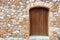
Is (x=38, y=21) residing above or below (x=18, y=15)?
below

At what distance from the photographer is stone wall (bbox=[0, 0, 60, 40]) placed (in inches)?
206

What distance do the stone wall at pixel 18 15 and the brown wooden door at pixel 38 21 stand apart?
0.26m

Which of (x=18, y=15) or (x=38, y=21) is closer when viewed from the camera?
(x=18, y=15)

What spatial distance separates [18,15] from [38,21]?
2.68ft

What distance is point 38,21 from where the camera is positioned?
5.47 m

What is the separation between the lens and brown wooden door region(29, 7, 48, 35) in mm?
5449

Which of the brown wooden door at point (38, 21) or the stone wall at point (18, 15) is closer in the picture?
the stone wall at point (18, 15)

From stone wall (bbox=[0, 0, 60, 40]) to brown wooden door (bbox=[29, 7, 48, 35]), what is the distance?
0.26 meters

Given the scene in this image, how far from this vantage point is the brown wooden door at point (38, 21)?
17.9 feet

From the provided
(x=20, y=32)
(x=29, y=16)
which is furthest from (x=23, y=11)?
(x=20, y=32)

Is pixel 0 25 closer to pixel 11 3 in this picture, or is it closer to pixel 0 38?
pixel 0 38

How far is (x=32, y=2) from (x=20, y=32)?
1.20 m

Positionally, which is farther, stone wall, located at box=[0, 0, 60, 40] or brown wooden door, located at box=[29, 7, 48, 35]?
brown wooden door, located at box=[29, 7, 48, 35]

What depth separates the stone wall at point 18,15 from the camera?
524 centimetres
